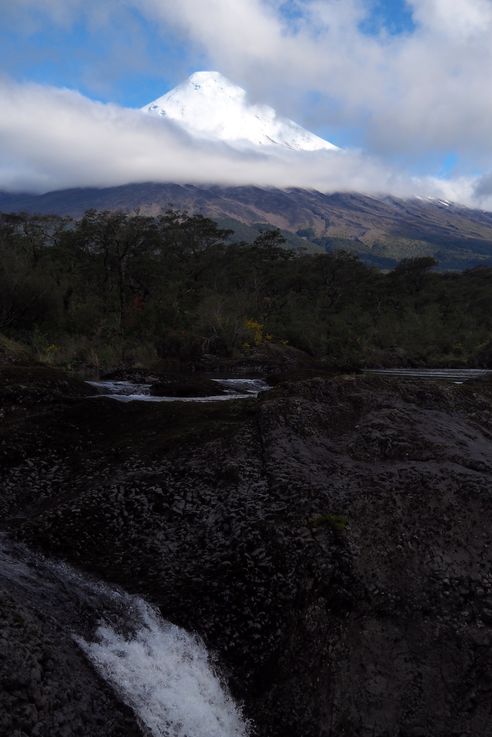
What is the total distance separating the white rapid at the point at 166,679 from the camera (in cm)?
426

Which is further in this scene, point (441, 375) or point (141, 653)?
point (441, 375)

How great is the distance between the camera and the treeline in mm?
29844

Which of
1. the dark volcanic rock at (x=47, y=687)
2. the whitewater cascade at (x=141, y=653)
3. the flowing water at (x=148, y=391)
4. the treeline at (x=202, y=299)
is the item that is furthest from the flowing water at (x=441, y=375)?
the dark volcanic rock at (x=47, y=687)

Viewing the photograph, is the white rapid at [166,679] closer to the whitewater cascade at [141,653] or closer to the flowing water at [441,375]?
the whitewater cascade at [141,653]

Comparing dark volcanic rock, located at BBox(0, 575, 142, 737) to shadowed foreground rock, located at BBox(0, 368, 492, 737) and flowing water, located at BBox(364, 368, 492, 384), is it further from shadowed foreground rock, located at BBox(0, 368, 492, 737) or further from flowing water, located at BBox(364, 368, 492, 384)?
flowing water, located at BBox(364, 368, 492, 384)

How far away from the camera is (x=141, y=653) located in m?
4.76

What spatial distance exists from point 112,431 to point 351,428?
157 inches

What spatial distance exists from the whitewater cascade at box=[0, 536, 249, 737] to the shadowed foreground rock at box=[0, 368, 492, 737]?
0.20 metres

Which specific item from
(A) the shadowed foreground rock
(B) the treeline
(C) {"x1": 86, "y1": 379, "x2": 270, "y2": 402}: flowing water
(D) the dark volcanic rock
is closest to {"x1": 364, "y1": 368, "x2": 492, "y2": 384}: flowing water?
(B) the treeline

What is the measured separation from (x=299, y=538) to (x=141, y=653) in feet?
6.63

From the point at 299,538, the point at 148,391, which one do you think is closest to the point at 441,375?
the point at 148,391

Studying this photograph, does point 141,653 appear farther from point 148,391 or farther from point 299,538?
point 148,391

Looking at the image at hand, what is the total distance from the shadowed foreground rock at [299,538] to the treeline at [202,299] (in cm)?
1849

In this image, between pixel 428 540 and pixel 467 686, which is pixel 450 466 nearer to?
pixel 428 540
